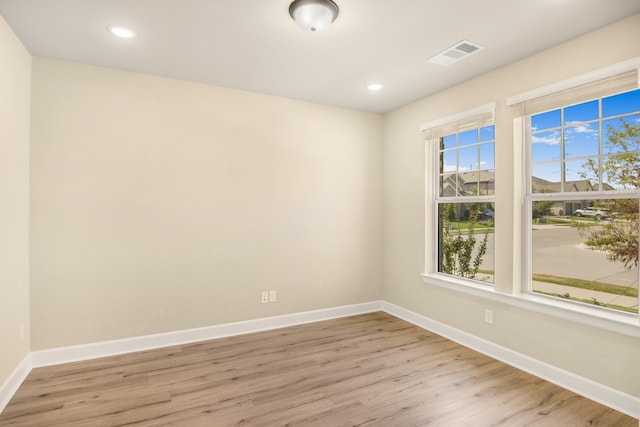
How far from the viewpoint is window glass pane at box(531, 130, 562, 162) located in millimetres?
2791

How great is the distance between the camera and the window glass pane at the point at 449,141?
3.79 m

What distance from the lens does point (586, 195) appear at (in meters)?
2.58

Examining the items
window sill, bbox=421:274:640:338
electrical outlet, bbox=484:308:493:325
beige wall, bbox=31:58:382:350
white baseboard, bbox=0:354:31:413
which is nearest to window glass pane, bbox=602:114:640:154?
window sill, bbox=421:274:640:338

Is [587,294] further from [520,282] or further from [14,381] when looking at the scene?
[14,381]

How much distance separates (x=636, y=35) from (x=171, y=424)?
3.93 m

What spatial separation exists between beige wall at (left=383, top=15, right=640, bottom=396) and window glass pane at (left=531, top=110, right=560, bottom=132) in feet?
0.63

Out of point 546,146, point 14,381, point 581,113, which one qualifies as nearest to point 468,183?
point 546,146

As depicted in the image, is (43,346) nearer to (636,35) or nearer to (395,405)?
(395,405)

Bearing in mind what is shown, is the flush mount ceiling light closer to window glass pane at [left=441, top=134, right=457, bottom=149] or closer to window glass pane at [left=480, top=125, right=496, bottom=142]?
window glass pane at [left=480, top=125, right=496, bottom=142]

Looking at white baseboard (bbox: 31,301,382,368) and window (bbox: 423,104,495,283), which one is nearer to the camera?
white baseboard (bbox: 31,301,382,368)

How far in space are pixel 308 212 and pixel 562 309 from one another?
2614mm

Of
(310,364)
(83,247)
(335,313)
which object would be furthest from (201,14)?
(335,313)

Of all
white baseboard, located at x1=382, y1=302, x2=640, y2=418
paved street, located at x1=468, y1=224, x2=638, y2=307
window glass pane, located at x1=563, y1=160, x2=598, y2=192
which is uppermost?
window glass pane, located at x1=563, y1=160, x2=598, y2=192

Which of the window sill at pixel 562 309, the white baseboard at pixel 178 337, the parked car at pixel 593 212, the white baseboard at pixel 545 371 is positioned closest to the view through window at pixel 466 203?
the window sill at pixel 562 309
